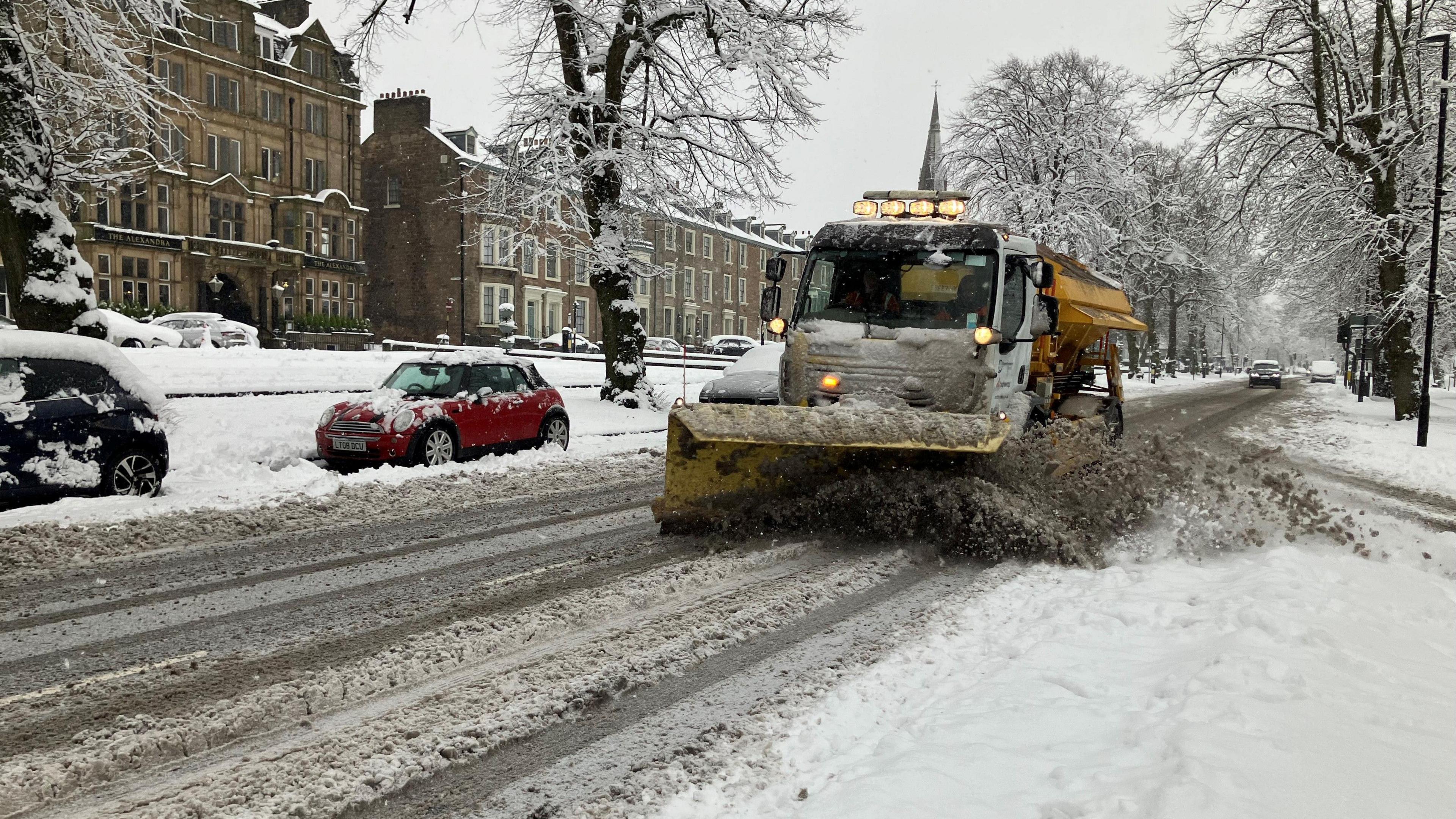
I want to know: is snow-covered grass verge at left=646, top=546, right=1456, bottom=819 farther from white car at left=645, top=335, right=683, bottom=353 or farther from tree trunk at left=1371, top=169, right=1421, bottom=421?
white car at left=645, top=335, right=683, bottom=353

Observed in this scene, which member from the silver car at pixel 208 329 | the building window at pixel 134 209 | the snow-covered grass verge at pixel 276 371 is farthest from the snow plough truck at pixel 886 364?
the building window at pixel 134 209

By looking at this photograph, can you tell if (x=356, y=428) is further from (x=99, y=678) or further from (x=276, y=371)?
(x=276, y=371)

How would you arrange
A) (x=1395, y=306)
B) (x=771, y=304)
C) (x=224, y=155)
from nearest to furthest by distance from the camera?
1. (x=771, y=304)
2. (x=1395, y=306)
3. (x=224, y=155)

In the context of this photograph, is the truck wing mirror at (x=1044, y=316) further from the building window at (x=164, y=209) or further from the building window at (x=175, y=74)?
the building window at (x=164, y=209)

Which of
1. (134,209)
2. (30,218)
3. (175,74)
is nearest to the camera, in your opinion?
(30,218)

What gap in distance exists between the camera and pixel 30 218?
11.3m

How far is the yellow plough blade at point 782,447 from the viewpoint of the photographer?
6824 mm

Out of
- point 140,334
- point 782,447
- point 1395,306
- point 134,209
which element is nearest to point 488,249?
point 134,209

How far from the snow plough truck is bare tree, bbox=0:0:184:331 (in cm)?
886

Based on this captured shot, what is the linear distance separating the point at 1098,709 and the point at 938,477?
133 inches

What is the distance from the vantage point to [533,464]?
1237 cm

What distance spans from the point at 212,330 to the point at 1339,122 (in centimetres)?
3342

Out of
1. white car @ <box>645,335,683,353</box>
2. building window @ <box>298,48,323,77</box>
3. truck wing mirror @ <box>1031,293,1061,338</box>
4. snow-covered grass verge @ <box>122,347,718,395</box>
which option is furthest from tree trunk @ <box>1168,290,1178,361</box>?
truck wing mirror @ <box>1031,293,1061,338</box>

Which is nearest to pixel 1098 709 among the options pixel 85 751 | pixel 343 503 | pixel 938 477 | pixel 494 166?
pixel 938 477
